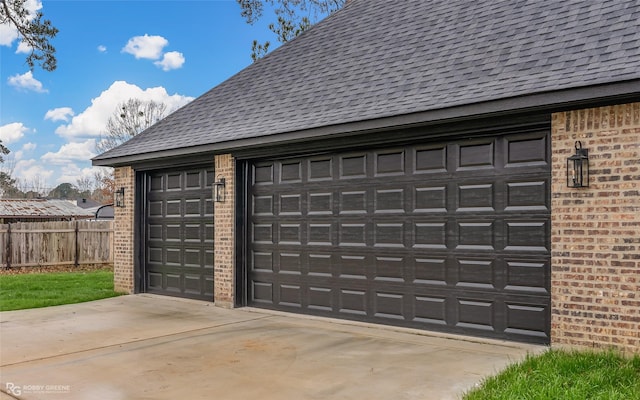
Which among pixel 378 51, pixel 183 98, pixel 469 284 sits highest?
pixel 183 98

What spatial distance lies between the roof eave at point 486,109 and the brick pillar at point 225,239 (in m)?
0.44

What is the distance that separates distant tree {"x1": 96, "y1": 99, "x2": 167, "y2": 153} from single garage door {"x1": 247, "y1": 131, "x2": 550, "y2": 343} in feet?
88.2

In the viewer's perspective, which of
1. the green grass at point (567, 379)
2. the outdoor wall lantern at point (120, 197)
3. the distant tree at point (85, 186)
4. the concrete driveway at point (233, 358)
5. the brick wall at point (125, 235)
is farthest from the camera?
the distant tree at point (85, 186)

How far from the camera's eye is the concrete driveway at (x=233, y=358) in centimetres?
489

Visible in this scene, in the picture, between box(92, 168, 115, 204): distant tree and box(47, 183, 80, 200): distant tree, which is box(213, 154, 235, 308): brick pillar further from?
box(47, 183, 80, 200): distant tree

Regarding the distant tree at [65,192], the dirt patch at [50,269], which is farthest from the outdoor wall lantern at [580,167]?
the distant tree at [65,192]

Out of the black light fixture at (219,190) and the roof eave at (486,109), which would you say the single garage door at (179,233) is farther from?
the roof eave at (486,109)

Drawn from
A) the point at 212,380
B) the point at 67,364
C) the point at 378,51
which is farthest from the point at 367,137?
the point at 67,364

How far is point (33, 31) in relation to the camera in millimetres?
14250

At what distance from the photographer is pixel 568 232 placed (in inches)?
235

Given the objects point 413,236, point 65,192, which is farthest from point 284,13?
point 65,192

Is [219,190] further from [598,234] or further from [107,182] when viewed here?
[107,182]

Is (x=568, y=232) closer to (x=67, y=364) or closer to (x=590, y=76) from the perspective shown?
(x=590, y=76)

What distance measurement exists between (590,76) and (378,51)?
13.3ft
